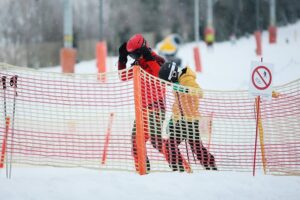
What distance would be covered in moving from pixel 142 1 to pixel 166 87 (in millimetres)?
34218

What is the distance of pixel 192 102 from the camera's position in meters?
6.18

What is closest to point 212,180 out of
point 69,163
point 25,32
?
point 69,163

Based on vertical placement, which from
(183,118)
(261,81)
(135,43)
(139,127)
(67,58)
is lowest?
(139,127)

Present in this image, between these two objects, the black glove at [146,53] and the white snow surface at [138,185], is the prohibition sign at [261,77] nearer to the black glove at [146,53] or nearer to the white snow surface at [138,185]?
the white snow surface at [138,185]

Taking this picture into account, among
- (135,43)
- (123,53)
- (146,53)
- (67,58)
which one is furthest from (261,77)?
(67,58)

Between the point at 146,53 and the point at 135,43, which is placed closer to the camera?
the point at 135,43

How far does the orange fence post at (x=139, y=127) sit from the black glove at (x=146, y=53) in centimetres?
54

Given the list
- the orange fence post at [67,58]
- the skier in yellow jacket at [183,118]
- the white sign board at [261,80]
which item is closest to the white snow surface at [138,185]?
the skier in yellow jacket at [183,118]

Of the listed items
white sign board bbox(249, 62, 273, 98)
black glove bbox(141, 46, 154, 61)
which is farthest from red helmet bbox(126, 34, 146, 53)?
white sign board bbox(249, 62, 273, 98)

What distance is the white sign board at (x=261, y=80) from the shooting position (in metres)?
6.24

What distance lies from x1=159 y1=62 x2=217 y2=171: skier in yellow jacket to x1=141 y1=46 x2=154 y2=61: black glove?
0.25m

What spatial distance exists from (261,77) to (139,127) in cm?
173

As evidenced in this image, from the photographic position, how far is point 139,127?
5.81 meters

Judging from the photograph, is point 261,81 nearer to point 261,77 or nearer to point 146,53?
point 261,77
